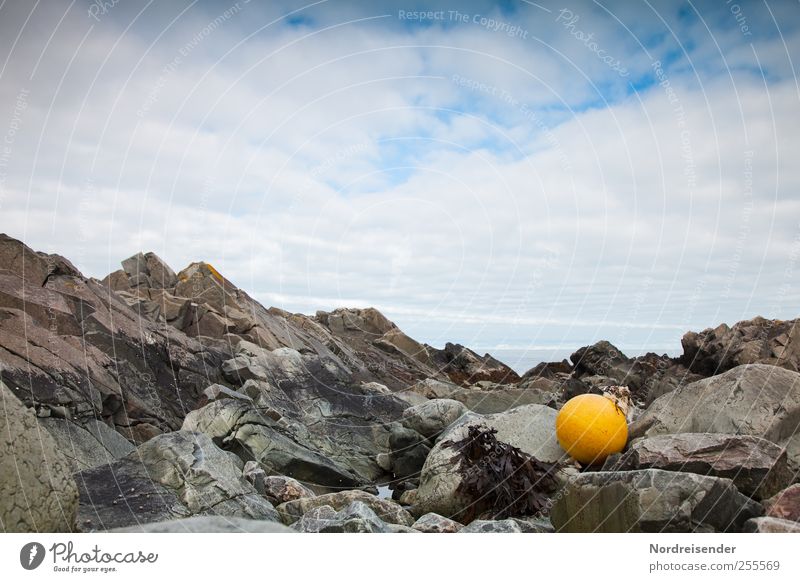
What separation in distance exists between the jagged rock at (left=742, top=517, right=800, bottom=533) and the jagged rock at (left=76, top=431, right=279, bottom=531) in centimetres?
611

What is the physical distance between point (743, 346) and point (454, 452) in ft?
61.6

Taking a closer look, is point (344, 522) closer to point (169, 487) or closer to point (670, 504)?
point (169, 487)

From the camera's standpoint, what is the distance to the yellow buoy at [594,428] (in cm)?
1093

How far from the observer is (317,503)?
10.1 m

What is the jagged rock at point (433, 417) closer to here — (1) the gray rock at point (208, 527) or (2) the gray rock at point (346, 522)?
(2) the gray rock at point (346, 522)

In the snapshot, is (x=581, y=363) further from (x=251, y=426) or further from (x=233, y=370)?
(x=251, y=426)

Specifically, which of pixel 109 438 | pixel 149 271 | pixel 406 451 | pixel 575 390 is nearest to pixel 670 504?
pixel 406 451

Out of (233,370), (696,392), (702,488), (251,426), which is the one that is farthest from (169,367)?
(702,488)

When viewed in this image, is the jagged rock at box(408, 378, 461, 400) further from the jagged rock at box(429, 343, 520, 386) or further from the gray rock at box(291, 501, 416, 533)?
the gray rock at box(291, 501, 416, 533)

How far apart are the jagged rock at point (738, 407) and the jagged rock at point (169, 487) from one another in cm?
657

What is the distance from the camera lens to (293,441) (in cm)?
1383

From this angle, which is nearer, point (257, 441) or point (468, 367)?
point (257, 441)

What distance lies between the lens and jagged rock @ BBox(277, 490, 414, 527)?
Result: 31.5 ft

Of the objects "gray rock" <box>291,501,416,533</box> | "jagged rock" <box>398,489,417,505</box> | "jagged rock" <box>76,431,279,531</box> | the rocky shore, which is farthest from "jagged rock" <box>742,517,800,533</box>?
"jagged rock" <box>398,489,417,505</box>
